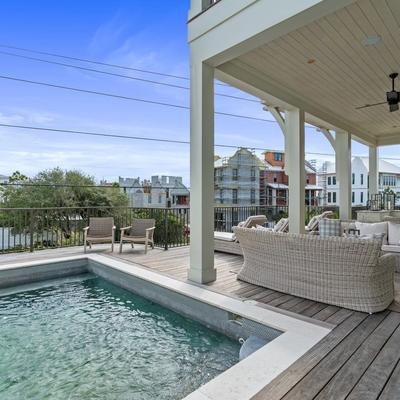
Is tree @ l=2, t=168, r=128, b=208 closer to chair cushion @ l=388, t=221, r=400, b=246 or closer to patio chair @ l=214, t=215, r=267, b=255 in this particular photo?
patio chair @ l=214, t=215, r=267, b=255

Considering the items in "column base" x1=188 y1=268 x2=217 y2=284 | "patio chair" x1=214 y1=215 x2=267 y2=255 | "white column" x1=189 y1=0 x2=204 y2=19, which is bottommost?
"column base" x1=188 y1=268 x2=217 y2=284

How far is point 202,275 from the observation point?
12.3 ft

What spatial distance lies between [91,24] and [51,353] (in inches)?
422

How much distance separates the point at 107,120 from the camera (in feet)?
61.4

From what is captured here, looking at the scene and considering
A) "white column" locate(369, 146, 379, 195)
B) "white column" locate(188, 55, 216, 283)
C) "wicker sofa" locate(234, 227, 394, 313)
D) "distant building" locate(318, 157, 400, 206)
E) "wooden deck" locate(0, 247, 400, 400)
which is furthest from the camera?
"distant building" locate(318, 157, 400, 206)

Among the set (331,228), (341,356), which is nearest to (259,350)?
(341,356)

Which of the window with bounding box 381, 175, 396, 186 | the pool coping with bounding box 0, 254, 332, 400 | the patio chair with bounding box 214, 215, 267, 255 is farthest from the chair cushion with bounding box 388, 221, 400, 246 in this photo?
the window with bounding box 381, 175, 396, 186

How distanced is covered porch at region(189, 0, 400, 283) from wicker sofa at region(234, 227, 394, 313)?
0.81 m

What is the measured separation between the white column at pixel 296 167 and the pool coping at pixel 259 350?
286cm

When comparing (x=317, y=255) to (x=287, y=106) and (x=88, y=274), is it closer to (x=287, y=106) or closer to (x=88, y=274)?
(x=287, y=106)

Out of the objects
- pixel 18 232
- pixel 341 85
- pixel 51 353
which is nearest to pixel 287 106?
pixel 341 85

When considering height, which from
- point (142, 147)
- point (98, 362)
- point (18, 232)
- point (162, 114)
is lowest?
point (98, 362)

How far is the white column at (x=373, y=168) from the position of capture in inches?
373

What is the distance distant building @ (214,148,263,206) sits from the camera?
41438 millimetres
